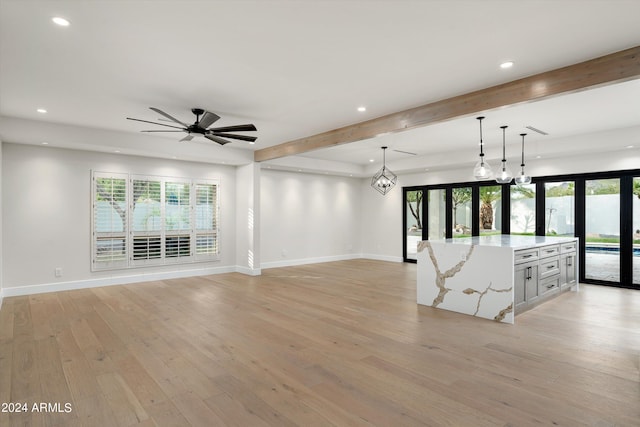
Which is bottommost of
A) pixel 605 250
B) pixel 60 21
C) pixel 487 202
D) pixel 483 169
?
pixel 605 250

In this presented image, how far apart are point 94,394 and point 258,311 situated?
236cm

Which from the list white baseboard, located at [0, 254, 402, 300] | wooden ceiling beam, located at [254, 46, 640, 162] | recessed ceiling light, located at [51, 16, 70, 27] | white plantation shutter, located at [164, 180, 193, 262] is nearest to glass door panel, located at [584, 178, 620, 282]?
wooden ceiling beam, located at [254, 46, 640, 162]

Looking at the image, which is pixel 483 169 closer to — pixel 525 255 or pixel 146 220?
pixel 525 255

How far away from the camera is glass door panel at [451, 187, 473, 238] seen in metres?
8.68

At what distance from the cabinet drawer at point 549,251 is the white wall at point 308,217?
575 centimetres

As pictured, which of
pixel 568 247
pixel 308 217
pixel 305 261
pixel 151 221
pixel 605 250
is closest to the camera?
pixel 568 247

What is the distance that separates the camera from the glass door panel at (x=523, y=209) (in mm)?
7578

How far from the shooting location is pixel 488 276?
4480mm

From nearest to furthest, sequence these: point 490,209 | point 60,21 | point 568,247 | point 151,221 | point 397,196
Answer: point 60,21
point 568,247
point 151,221
point 490,209
point 397,196

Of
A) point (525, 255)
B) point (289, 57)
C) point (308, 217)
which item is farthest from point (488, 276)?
point (308, 217)

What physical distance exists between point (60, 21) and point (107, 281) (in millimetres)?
5144

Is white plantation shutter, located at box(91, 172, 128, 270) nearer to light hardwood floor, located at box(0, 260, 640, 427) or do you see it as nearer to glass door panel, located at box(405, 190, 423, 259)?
light hardwood floor, located at box(0, 260, 640, 427)

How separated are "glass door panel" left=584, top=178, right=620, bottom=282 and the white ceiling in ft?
5.56

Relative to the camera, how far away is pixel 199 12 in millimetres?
2473
